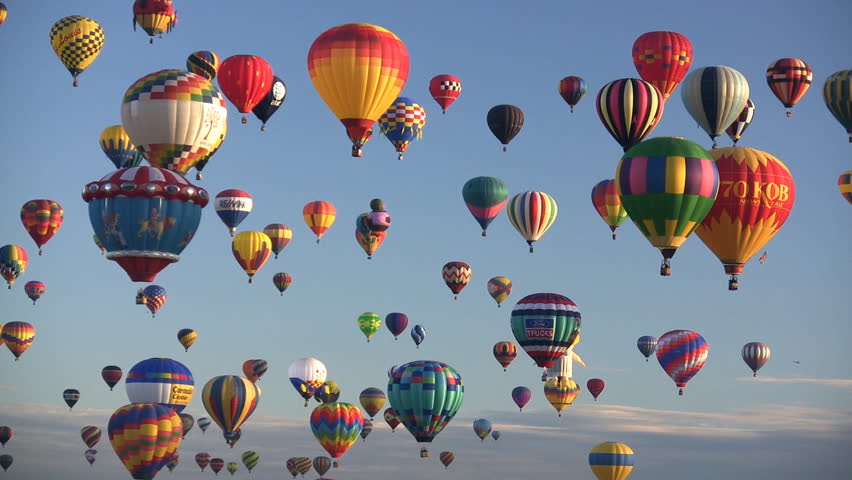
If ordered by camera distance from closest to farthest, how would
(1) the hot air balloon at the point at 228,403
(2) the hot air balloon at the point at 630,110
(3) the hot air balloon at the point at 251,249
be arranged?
(2) the hot air balloon at the point at 630,110 → (1) the hot air balloon at the point at 228,403 → (3) the hot air balloon at the point at 251,249

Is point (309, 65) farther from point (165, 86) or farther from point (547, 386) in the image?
point (547, 386)

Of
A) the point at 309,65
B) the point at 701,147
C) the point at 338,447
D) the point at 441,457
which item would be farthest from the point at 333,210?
the point at 701,147

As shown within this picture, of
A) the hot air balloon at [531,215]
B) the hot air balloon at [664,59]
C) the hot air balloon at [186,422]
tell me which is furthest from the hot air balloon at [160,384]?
the hot air balloon at [664,59]

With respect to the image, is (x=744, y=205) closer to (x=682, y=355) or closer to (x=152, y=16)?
(x=682, y=355)

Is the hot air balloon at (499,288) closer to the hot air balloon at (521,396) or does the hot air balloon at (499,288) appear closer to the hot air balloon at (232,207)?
the hot air balloon at (521,396)

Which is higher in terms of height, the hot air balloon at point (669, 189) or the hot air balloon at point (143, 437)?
the hot air balloon at point (669, 189)

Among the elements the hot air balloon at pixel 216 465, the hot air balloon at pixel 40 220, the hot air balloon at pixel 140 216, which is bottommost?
the hot air balloon at pixel 216 465

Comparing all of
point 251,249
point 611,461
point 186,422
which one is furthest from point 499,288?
point 186,422
